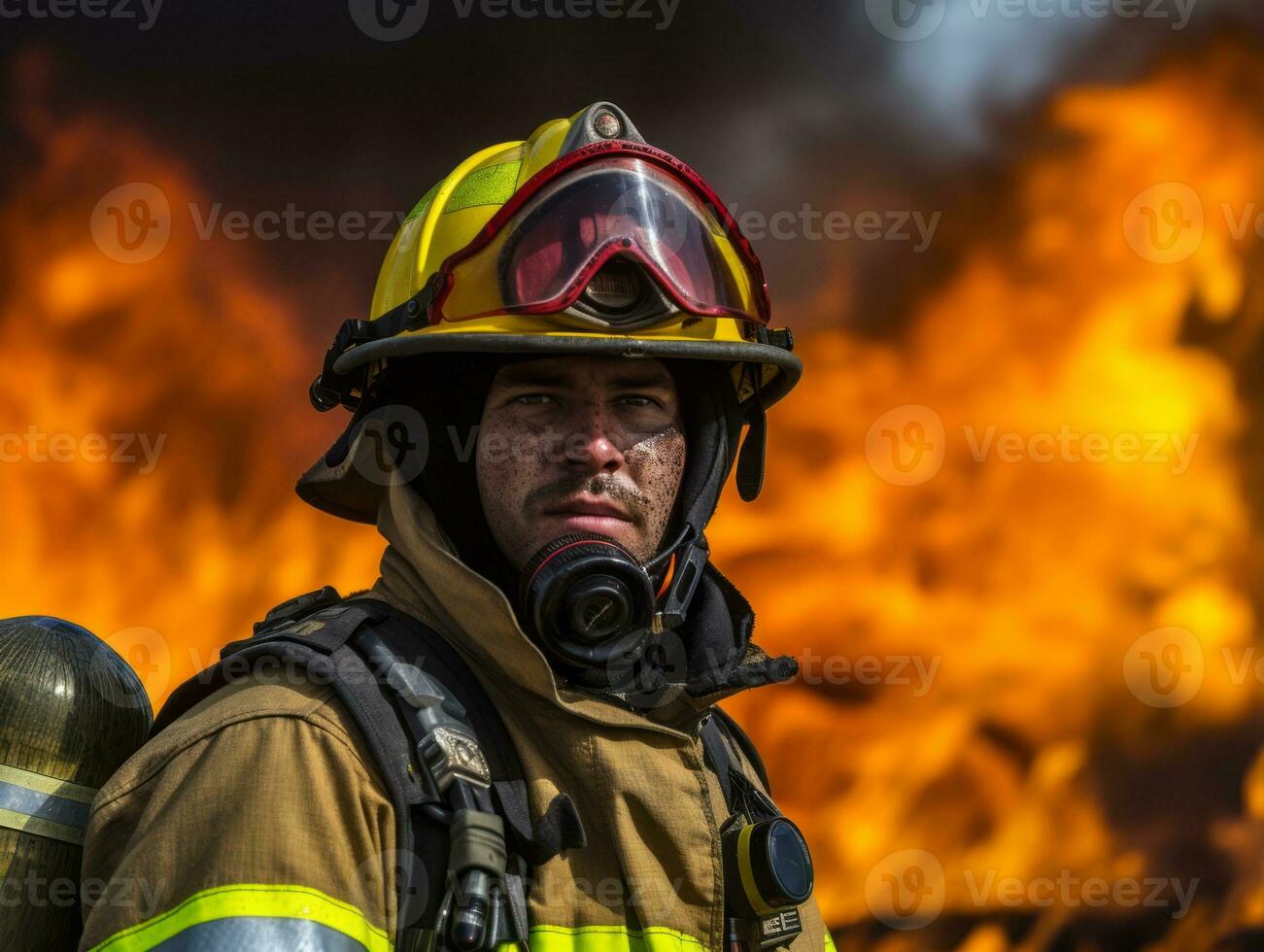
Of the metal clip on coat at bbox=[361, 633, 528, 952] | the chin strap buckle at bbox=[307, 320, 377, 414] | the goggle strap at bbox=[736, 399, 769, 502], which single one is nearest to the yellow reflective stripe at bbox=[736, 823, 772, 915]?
the metal clip on coat at bbox=[361, 633, 528, 952]

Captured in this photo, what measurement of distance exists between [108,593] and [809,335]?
4.14m

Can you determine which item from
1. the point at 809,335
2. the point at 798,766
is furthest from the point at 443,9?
the point at 798,766

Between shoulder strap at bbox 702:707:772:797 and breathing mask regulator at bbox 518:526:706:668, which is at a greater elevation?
breathing mask regulator at bbox 518:526:706:668

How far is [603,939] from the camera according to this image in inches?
93.9

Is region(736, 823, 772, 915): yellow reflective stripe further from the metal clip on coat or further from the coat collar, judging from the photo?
the metal clip on coat

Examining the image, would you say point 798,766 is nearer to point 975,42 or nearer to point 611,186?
point 975,42

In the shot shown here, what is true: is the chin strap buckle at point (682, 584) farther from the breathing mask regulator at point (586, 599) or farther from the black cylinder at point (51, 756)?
the black cylinder at point (51, 756)

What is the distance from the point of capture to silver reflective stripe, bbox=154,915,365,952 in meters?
1.99

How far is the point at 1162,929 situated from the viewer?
712 cm

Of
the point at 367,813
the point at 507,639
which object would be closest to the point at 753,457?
the point at 507,639

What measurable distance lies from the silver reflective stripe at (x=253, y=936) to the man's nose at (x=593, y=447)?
116 centimetres

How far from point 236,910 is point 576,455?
3.94ft

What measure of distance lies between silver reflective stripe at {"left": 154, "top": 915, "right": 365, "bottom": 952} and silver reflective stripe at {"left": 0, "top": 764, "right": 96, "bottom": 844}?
553 millimetres

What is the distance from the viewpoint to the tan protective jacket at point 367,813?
6.81 feet
